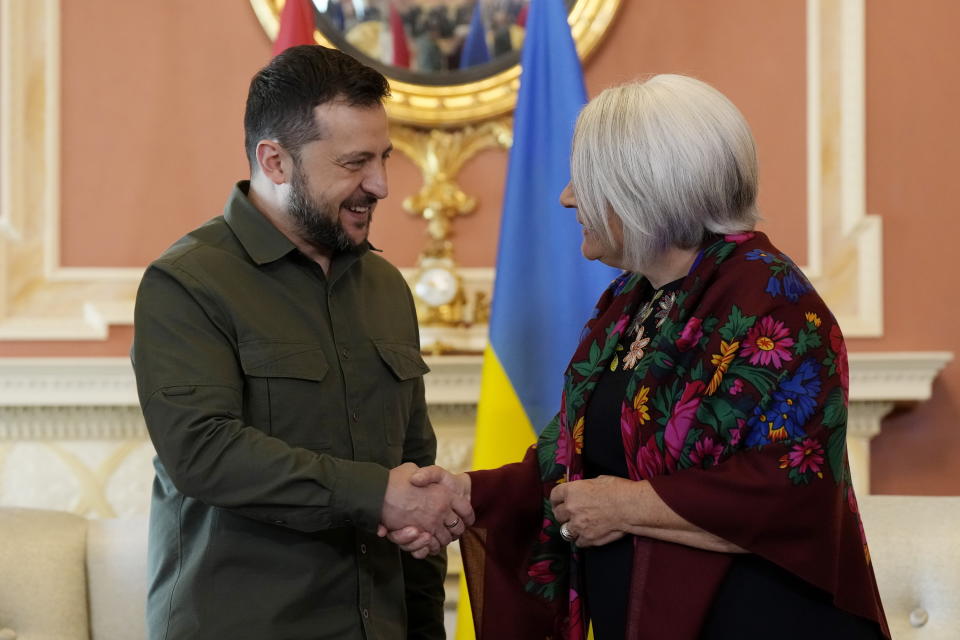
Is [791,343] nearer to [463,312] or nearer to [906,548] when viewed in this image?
[906,548]

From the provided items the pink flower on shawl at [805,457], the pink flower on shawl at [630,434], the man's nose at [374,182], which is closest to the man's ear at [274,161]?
the man's nose at [374,182]

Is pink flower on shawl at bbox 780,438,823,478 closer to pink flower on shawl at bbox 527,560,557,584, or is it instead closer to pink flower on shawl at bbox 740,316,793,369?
pink flower on shawl at bbox 740,316,793,369

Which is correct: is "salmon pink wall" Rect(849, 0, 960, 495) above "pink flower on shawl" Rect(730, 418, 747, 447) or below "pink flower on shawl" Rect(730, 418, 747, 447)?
above

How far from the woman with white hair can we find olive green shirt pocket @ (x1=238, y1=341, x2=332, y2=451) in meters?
0.41

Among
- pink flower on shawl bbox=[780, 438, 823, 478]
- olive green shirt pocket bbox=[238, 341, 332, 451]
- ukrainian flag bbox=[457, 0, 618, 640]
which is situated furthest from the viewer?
ukrainian flag bbox=[457, 0, 618, 640]

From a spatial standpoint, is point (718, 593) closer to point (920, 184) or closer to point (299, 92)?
point (299, 92)

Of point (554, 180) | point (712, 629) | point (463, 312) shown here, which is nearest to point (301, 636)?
point (712, 629)

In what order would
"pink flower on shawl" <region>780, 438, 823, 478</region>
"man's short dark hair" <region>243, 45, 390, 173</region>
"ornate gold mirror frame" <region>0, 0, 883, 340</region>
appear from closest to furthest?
1. "pink flower on shawl" <region>780, 438, 823, 478</region>
2. "man's short dark hair" <region>243, 45, 390, 173</region>
3. "ornate gold mirror frame" <region>0, 0, 883, 340</region>

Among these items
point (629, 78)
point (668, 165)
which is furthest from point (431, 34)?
point (668, 165)

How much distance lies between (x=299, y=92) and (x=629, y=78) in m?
1.87

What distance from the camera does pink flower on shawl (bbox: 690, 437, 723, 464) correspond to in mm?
1627

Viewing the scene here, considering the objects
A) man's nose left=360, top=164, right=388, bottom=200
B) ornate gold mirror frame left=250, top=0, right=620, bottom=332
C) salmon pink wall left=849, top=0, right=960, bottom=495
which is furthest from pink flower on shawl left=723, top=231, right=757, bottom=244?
salmon pink wall left=849, top=0, right=960, bottom=495

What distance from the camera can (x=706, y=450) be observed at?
1631 millimetres

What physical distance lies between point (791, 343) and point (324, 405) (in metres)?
0.76
